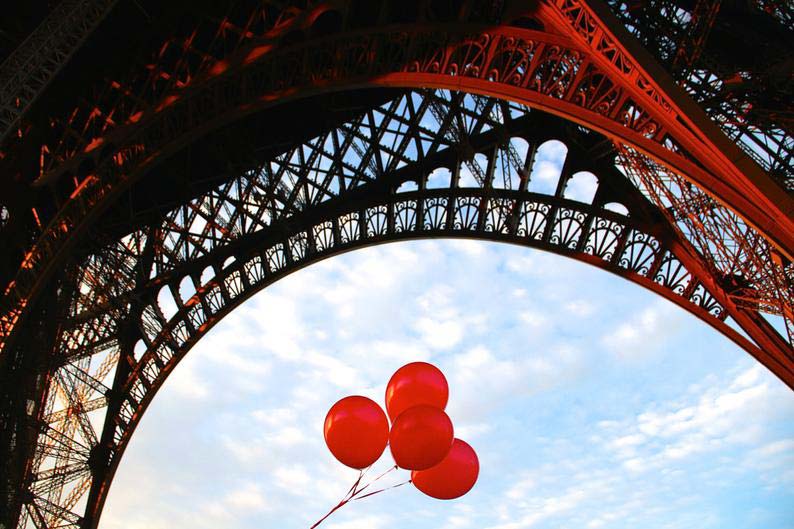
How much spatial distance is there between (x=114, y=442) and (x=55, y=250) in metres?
6.76

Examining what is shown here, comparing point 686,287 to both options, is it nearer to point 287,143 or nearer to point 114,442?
point 287,143

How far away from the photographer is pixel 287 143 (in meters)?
17.6

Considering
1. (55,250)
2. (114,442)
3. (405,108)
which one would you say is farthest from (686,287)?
(114,442)

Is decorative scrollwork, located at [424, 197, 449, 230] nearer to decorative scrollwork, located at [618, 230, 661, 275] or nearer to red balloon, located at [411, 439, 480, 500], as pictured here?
decorative scrollwork, located at [618, 230, 661, 275]

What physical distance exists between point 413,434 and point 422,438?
9cm

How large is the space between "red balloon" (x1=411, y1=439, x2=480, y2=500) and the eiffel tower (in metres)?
3.85

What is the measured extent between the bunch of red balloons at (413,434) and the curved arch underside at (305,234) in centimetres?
752

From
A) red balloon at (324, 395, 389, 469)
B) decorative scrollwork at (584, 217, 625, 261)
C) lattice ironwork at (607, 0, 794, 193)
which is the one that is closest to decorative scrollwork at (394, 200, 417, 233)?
decorative scrollwork at (584, 217, 625, 261)

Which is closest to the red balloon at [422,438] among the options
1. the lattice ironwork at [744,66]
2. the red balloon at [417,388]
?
the red balloon at [417,388]

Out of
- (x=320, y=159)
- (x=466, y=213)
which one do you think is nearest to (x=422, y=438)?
(x=466, y=213)

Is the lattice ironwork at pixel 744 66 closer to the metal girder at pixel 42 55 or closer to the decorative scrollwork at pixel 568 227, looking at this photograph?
the decorative scrollwork at pixel 568 227

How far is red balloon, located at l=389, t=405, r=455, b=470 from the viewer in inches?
251

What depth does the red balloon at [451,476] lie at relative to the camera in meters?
7.09

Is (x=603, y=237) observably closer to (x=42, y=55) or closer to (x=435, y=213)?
(x=435, y=213)
